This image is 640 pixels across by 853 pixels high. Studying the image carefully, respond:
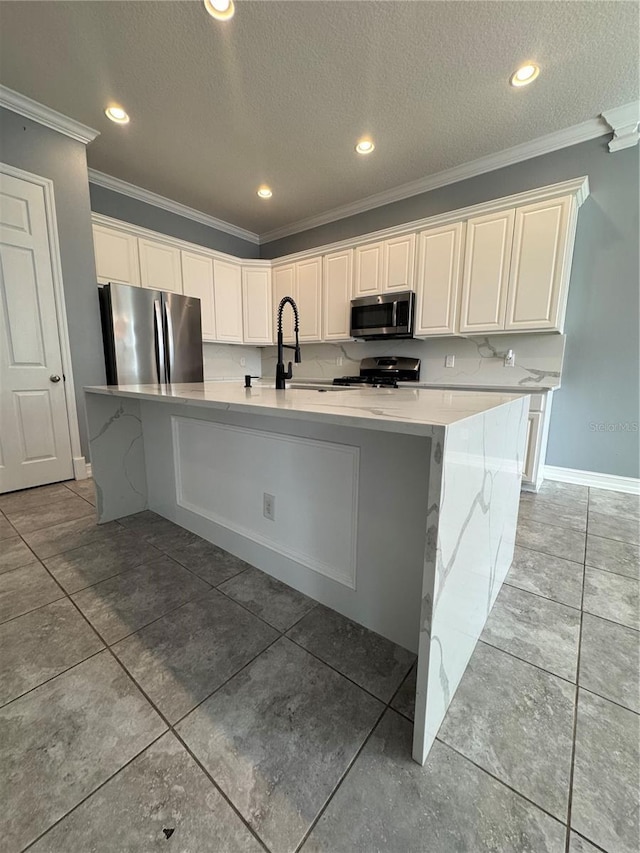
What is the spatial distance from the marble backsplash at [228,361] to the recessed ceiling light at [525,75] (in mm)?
3724

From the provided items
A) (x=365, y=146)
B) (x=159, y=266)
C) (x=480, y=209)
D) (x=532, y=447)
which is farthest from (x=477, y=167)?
(x=159, y=266)

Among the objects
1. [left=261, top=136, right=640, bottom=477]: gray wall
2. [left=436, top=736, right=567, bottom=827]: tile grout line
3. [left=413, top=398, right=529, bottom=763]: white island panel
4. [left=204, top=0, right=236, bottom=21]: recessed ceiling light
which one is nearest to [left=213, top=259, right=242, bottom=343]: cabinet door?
[left=204, top=0, right=236, bottom=21]: recessed ceiling light

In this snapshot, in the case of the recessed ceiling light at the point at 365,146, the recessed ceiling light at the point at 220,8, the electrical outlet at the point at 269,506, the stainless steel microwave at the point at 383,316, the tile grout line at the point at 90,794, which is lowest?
the tile grout line at the point at 90,794

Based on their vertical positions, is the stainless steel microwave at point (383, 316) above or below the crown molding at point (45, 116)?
below

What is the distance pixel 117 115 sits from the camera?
8.29 ft

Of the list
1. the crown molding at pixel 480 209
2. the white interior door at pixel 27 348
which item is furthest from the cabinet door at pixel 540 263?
the white interior door at pixel 27 348

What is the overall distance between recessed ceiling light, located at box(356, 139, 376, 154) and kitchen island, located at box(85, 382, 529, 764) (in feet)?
8.46

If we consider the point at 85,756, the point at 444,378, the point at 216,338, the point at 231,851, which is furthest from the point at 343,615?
the point at 216,338

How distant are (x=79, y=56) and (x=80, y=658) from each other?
3.20 meters

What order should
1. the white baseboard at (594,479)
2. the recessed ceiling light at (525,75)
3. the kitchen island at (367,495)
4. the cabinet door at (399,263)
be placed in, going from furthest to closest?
the cabinet door at (399,263)
the white baseboard at (594,479)
the recessed ceiling light at (525,75)
the kitchen island at (367,495)

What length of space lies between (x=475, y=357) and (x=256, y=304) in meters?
2.80

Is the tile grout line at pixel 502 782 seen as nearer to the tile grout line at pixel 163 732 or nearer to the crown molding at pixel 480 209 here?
the tile grout line at pixel 163 732

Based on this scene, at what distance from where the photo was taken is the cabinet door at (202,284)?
3889 millimetres

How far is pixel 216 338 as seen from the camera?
169 inches
